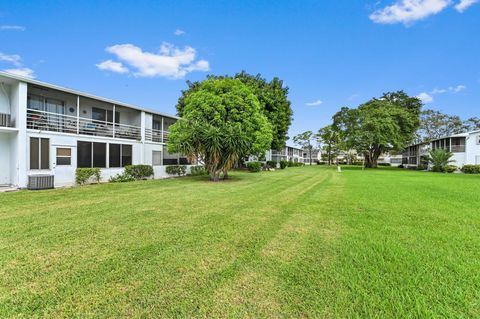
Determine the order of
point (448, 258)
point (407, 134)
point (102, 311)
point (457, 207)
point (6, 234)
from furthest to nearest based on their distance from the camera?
1. point (407, 134)
2. point (457, 207)
3. point (6, 234)
4. point (448, 258)
5. point (102, 311)

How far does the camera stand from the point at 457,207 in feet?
25.1

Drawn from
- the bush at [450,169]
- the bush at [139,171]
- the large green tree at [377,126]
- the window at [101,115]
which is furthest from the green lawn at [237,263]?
the large green tree at [377,126]

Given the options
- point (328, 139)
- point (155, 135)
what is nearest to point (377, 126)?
point (328, 139)

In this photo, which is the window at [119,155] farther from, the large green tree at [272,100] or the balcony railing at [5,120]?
the large green tree at [272,100]

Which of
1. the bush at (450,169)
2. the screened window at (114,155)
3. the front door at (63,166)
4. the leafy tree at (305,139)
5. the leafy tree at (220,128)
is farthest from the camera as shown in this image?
the leafy tree at (305,139)

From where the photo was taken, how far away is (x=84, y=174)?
40.7 feet

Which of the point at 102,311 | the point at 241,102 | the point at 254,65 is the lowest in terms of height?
the point at 102,311

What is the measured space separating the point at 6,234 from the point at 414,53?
24912 millimetres

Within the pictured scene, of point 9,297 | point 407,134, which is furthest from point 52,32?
point 407,134

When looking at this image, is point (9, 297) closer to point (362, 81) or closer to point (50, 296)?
point (50, 296)

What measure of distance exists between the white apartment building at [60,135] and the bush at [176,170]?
70cm

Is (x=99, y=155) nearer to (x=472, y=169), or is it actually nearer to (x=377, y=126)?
(x=377, y=126)

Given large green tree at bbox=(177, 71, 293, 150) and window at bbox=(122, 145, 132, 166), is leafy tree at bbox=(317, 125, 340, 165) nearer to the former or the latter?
large green tree at bbox=(177, 71, 293, 150)

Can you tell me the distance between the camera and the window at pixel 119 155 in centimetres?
1459
